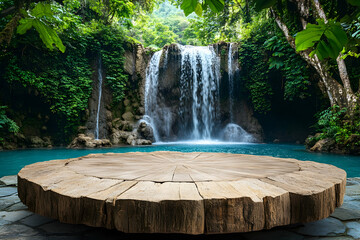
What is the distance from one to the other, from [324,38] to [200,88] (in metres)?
10.9

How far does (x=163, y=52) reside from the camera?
36.6 ft

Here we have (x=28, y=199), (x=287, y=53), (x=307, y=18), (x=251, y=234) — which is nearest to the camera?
(x=28, y=199)

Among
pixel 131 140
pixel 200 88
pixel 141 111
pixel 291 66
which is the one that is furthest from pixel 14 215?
pixel 200 88

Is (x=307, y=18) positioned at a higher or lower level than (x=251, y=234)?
higher

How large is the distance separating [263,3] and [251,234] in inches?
46.2

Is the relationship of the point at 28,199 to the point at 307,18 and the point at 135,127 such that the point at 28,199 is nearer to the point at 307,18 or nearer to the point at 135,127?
the point at 307,18

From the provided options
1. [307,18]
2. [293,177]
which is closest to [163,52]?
[307,18]

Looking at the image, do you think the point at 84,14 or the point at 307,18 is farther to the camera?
the point at 84,14

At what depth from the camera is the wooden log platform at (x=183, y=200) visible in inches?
31.1

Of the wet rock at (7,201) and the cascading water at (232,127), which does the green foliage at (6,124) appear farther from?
the cascading water at (232,127)

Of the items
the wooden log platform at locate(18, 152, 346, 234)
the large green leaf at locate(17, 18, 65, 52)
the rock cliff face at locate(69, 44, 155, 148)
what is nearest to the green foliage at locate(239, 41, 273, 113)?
the rock cliff face at locate(69, 44, 155, 148)

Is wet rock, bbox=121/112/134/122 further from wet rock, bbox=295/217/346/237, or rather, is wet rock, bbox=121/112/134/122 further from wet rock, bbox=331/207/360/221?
wet rock, bbox=295/217/346/237

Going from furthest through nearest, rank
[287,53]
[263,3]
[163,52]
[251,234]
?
[163,52] → [287,53] → [251,234] → [263,3]

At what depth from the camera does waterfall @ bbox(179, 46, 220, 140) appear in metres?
11.1
